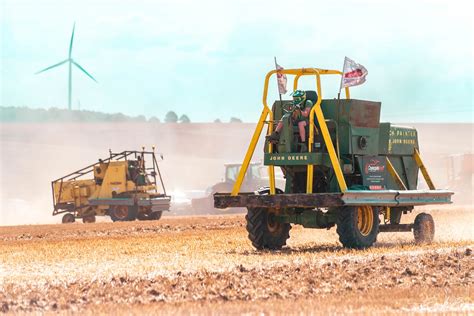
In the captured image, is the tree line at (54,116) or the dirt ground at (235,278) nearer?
the dirt ground at (235,278)

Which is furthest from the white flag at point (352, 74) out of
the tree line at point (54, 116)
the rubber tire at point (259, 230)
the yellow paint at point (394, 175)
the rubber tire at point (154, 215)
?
the tree line at point (54, 116)

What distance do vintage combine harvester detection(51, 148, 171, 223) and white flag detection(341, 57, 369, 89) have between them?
20.6 meters

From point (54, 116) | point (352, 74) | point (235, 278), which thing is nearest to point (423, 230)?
point (352, 74)

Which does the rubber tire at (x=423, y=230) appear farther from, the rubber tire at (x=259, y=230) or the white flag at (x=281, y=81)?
the white flag at (x=281, y=81)

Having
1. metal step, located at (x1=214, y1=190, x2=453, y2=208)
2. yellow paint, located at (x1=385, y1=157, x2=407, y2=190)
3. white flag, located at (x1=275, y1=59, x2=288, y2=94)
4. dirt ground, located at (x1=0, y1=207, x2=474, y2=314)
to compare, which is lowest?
dirt ground, located at (x1=0, y1=207, x2=474, y2=314)

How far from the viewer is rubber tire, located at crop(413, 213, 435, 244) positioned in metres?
23.7

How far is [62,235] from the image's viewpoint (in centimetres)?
3062

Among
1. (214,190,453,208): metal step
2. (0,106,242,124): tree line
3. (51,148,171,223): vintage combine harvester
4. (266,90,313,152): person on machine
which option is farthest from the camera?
(0,106,242,124): tree line

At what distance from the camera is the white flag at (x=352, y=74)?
73.4ft

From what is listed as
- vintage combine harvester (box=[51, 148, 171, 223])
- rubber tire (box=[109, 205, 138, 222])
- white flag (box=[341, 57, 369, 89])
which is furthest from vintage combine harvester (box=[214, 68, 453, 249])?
rubber tire (box=[109, 205, 138, 222])

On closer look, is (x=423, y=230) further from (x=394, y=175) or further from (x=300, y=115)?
(x=300, y=115)

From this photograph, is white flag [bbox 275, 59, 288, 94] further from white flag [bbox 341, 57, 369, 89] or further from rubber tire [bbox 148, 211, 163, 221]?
rubber tire [bbox 148, 211, 163, 221]

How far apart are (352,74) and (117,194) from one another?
21.8m

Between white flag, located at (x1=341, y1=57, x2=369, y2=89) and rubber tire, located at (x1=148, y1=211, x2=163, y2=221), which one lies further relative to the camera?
rubber tire, located at (x1=148, y1=211, x2=163, y2=221)
